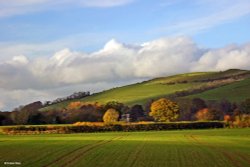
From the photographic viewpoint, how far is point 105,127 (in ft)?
470

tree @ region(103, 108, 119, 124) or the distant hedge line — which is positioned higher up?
tree @ region(103, 108, 119, 124)

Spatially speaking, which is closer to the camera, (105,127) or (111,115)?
(105,127)

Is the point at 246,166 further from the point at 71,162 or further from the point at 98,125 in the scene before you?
the point at 98,125

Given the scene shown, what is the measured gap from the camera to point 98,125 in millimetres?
143375

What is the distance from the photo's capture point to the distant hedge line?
137m

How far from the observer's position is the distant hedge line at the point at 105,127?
13662 cm

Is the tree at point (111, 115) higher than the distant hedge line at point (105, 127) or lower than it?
higher

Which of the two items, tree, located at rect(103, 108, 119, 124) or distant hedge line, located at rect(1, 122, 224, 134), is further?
tree, located at rect(103, 108, 119, 124)

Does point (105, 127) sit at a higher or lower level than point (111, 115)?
lower

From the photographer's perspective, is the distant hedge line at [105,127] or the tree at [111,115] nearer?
the distant hedge line at [105,127]

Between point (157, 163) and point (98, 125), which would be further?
point (98, 125)

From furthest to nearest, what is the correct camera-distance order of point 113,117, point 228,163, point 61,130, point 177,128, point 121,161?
point 113,117 → point 177,128 → point 61,130 → point 121,161 → point 228,163

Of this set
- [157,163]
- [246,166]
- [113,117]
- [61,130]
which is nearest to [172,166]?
[157,163]

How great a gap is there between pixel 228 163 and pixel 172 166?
14.1ft
